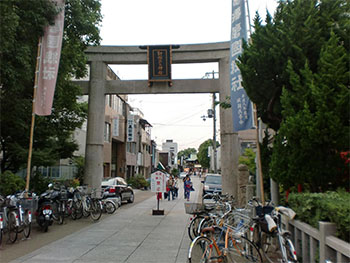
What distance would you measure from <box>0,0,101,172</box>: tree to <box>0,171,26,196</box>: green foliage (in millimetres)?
1057

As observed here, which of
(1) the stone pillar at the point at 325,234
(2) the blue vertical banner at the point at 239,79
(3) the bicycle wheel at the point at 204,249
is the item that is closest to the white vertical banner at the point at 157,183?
(2) the blue vertical banner at the point at 239,79

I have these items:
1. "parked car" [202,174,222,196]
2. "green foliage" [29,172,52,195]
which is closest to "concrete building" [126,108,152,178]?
"parked car" [202,174,222,196]

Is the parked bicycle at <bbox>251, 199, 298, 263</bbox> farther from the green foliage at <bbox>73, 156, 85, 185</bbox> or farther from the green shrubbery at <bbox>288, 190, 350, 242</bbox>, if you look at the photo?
the green foliage at <bbox>73, 156, 85, 185</bbox>

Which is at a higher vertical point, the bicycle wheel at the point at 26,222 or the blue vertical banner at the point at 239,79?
the blue vertical banner at the point at 239,79

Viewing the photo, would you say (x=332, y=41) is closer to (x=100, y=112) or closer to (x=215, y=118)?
(x=100, y=112)

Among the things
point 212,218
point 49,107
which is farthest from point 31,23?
point 212,218

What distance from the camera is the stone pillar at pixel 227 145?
52.1ft

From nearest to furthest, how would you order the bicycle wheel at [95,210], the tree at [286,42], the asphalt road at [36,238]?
1. the tree at [286,42]
2. the asphalt road at [36,238]
3. the bicycle wheel at [95,210]

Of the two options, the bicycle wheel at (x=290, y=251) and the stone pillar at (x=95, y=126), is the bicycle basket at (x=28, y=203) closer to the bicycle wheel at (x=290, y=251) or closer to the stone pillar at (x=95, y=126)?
the stone pillar at (x=95, y=126)

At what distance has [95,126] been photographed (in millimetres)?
16406

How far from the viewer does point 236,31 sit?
9461 mm

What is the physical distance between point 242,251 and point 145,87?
1130cm

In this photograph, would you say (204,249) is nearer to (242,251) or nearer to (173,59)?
(242,251)

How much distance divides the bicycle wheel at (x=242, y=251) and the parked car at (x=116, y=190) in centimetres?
1164
